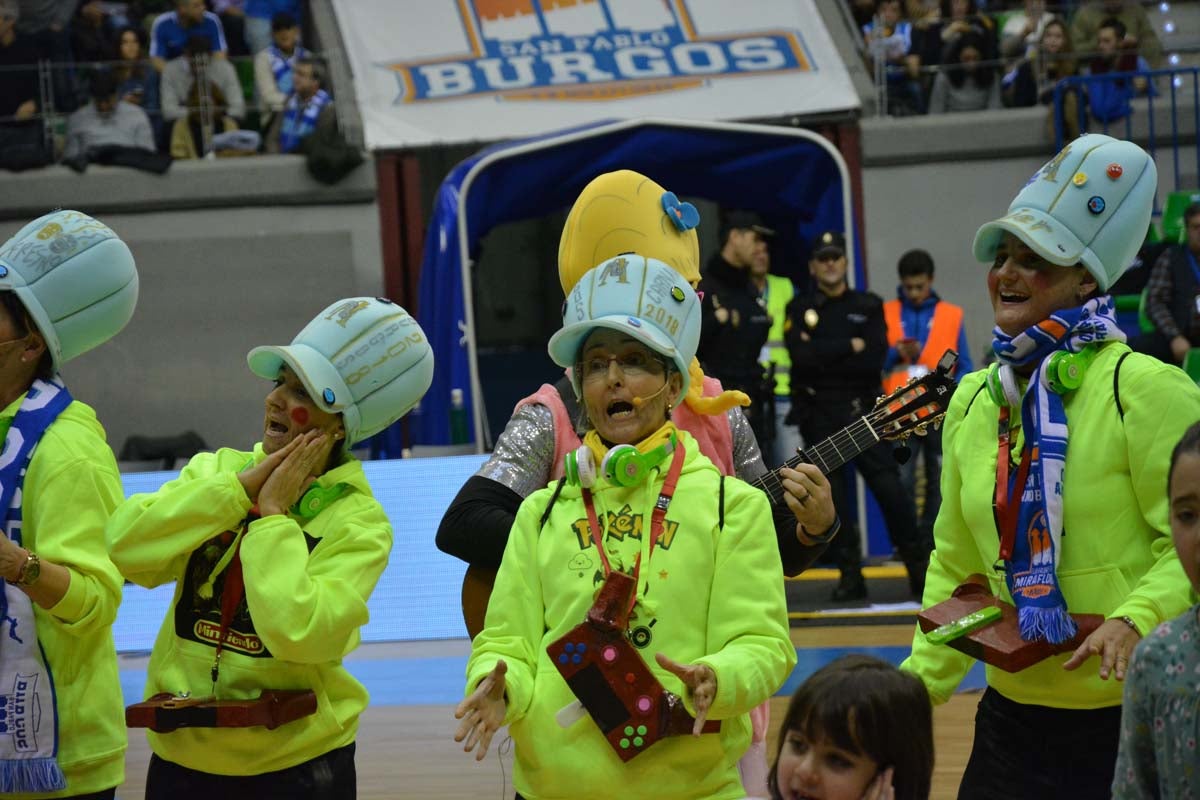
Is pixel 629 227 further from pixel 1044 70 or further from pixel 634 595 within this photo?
pixel 1044 70

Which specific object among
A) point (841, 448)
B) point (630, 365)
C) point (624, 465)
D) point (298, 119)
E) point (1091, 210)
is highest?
point (1091, 210)

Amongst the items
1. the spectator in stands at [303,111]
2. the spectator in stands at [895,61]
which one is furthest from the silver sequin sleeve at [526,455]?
the spectator in stands at [895,61]

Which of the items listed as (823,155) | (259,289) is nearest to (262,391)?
(259,289)

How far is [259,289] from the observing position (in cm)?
1277

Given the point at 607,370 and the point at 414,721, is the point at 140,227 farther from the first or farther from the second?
the point at 607,370

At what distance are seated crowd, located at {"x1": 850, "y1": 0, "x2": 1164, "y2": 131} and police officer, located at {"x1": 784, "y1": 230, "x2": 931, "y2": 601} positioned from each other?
4.42m

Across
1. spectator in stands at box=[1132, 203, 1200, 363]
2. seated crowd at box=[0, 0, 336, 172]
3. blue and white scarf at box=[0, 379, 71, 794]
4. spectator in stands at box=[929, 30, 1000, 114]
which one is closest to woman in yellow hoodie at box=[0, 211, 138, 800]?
blue and white scarf at box=[0, 379, 71, 794]

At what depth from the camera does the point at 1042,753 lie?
3061 mm

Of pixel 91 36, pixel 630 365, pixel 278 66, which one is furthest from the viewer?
pixel 91 36

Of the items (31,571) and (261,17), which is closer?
(31,571)

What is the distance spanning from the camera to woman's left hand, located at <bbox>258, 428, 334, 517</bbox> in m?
3.16

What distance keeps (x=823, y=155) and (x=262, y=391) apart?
4806 mm

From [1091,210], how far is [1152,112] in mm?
8911

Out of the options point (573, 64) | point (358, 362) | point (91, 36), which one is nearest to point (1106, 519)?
point (358, 362)
